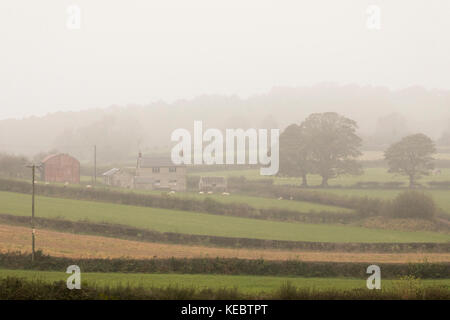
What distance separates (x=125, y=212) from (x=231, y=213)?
1112 centimetres

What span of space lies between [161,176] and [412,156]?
36.7 metres

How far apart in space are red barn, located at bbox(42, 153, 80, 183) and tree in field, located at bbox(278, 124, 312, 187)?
31.7m

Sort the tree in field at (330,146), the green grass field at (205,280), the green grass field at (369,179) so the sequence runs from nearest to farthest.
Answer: the green grass field at (205,280) → the green grass field at (369,179) → the tree in field at (330,146)

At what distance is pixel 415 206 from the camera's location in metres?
52.2

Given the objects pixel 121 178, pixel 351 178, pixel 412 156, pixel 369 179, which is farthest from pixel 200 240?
pixel 351 178

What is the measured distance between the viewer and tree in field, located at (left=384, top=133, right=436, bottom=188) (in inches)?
2921

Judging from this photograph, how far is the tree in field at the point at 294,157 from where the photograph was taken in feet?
249

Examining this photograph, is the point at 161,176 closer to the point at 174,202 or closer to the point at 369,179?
the point at 174,202

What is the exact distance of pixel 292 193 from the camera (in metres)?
67.1

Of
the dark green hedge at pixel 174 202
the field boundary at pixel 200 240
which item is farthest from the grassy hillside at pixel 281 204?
the field boundary at pixel 200 240

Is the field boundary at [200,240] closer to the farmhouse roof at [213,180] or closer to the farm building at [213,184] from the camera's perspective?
the farm building at [213,184]

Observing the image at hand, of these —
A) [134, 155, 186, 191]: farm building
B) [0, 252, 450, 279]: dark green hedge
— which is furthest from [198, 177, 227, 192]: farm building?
[0, 252, 450, 279]: dark green hedge

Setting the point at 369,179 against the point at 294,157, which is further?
the point at 369,179

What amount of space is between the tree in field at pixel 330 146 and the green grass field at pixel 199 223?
25429 millimetres
